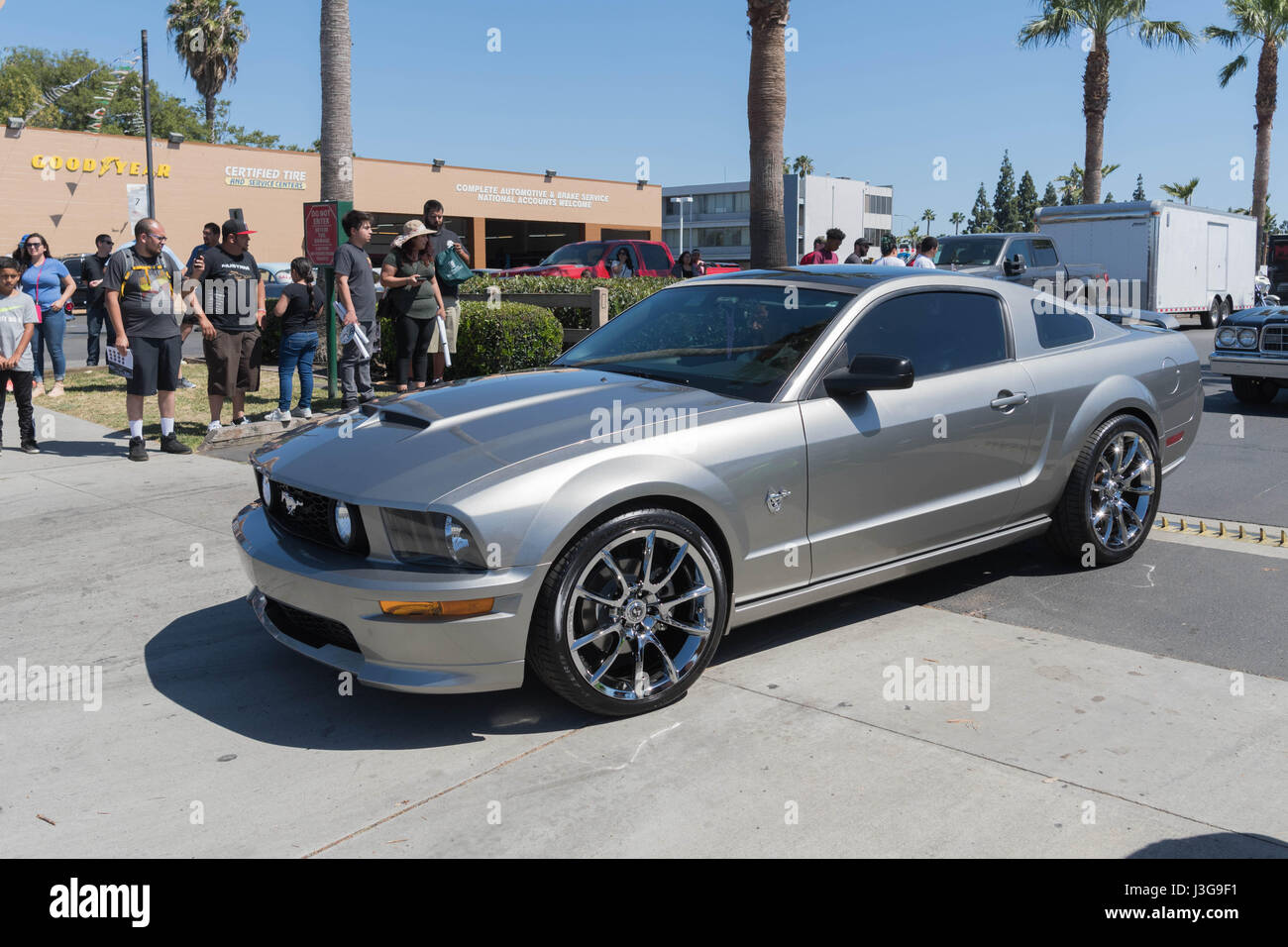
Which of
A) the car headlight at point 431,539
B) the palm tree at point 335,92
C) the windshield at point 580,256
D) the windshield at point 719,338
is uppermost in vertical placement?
the palm tree at point 335,92

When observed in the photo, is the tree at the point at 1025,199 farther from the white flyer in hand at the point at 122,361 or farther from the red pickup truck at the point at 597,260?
the white flyer in hand at the point at 122,361

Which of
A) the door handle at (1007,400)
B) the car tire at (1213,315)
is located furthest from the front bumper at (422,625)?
the car tire at (1213,315)

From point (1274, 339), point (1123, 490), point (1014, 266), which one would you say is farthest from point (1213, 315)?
point (1123, 490)

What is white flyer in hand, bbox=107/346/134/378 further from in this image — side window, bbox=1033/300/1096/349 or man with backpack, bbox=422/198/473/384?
side window, bbox=1033/300/1096/349

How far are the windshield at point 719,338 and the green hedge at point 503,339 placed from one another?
255 inches

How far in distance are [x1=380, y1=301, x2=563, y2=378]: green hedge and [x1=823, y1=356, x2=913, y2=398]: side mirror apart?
7.57 metres

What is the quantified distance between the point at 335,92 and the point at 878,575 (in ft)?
37.0

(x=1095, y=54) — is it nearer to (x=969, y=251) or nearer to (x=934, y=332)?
(x=969, y=251)

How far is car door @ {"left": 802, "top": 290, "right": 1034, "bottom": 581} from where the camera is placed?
4.54 meters

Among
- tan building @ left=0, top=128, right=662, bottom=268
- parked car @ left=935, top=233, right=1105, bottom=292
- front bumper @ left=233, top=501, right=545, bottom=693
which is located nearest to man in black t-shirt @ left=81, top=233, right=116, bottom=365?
front bumper @ left=233, top=501, right=545, bottom=693

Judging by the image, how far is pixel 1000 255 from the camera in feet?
58.5

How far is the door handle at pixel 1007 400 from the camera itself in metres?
5.16
